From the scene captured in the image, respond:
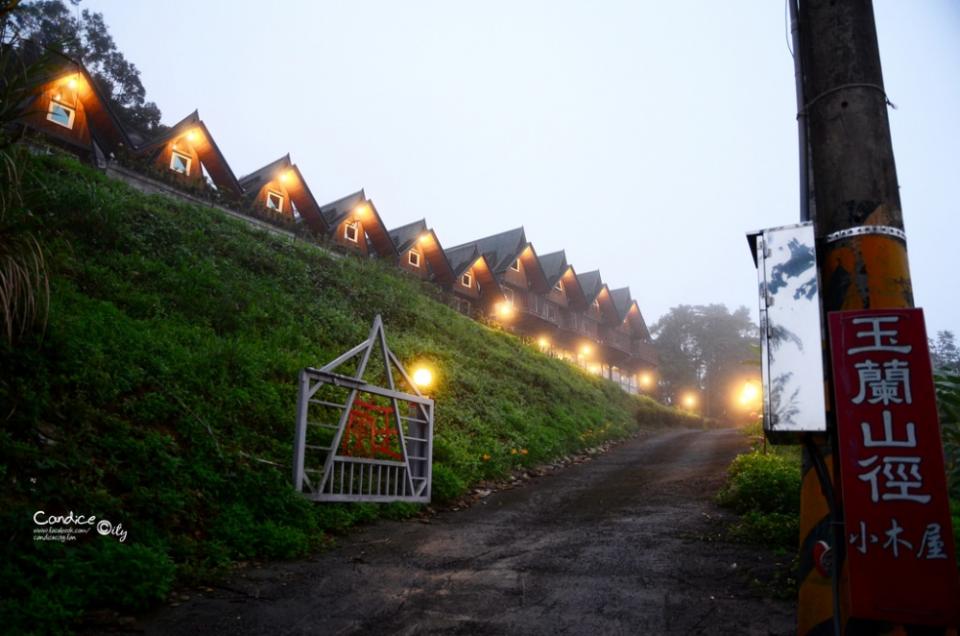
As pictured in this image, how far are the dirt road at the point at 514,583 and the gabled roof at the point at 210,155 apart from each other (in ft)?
74.9

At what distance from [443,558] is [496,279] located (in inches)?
1187

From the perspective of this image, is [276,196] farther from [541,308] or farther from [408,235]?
[541,308]

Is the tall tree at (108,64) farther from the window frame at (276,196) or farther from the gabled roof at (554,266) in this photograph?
the gabled roof at (554,266)

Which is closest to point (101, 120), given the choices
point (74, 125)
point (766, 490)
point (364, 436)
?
point (74, 125)

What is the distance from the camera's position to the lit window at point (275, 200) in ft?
91.7

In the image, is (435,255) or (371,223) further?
(435,255)

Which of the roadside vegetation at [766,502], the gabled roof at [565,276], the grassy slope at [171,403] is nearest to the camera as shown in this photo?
the grassy slope at [171,403]

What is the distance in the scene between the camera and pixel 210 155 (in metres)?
26.1

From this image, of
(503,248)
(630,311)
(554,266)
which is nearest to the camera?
(503,248)

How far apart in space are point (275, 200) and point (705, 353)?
38333 millimetres

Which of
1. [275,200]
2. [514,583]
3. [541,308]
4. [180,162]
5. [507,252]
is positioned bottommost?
[514,583]

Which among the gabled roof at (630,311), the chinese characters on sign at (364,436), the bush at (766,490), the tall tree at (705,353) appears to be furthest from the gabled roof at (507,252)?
the bush at (766,490)

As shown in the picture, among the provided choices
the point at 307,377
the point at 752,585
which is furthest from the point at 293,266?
the point at 752,585

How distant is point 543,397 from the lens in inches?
731
